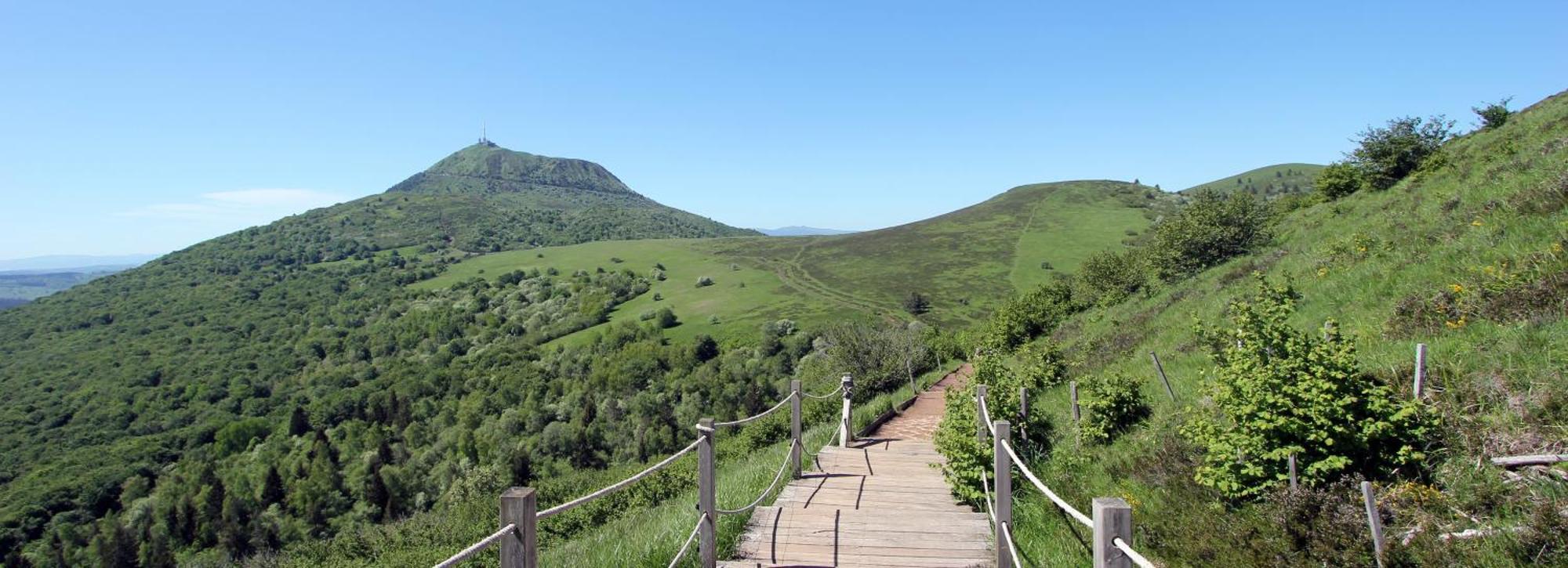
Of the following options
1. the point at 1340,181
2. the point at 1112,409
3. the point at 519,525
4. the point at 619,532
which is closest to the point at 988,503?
the point at 1112,409

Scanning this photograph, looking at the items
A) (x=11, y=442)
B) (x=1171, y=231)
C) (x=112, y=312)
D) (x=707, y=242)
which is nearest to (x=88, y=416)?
(x=11, y=442)

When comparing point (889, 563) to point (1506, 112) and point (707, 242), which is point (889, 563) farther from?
point (707, 242)

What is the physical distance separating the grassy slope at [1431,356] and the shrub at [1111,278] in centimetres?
1203

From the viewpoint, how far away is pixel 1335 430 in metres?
5.30

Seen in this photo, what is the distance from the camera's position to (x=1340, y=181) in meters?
30.8

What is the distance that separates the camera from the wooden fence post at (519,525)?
3.42 metres

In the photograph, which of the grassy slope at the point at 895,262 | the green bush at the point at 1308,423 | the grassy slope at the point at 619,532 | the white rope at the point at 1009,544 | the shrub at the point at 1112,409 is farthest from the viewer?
the grassy slope at the point at 895,262

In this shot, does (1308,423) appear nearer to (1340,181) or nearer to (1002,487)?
(1002,487)

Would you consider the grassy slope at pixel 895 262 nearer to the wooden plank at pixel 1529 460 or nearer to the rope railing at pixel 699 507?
the rope railing at pixel 699 507

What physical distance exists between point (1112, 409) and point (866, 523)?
4.71 meters

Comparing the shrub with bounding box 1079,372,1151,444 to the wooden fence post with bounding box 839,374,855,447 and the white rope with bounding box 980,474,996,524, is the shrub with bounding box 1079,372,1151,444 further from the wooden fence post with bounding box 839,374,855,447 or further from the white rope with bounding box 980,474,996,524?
the wooden fence post with bounding box 839,374,855,447

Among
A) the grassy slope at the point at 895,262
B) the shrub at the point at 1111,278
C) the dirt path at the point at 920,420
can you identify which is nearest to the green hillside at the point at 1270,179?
the grassy slope at the point at 895,262

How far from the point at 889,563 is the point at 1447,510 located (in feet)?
13.2

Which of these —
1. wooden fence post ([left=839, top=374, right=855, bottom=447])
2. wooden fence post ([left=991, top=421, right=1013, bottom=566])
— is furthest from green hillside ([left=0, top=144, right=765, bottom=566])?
wooden fence post ([left=991, top=421, right=1013, bottom=566])
